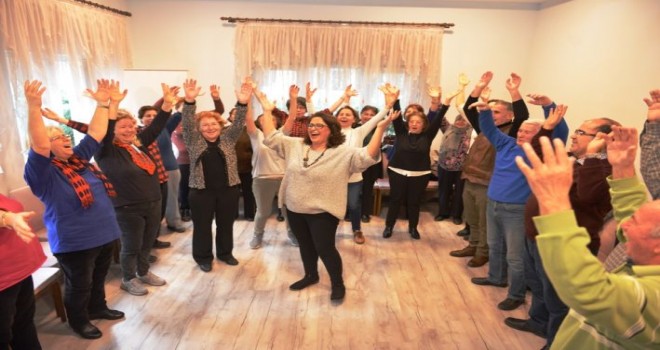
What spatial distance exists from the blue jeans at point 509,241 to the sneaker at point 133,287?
8.34 ft

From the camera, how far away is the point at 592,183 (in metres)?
1.74

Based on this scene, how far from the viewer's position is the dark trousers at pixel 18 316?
1632mm

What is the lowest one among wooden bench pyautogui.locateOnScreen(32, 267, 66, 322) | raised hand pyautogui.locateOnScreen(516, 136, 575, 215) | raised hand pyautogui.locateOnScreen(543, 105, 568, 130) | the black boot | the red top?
the black boot

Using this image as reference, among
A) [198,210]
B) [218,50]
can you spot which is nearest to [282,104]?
[218,50]

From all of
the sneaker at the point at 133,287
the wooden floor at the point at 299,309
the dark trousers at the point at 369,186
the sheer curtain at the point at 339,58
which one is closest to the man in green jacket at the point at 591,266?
the wooden floor at the point at 299,309

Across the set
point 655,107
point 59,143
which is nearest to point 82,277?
point 59,143

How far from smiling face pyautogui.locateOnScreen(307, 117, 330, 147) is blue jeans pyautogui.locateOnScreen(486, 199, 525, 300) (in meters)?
1.24

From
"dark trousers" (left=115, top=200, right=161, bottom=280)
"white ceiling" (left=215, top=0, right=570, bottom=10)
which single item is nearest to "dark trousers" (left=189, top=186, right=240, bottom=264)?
"dark trousers" (left=115, top=200, right=161, bottom=280)

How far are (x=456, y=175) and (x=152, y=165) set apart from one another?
3.21 metres

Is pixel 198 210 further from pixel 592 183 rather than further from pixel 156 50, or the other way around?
pixel 156 50

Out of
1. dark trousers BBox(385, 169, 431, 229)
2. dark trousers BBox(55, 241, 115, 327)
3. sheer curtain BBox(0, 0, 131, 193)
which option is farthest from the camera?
dark trousers BBox(385, 169, 431, 229)

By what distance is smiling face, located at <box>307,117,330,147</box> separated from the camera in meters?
2.38

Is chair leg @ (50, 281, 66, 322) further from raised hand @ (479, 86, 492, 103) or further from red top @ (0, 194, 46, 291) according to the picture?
raised hand @ (479, 86, 492, 103)

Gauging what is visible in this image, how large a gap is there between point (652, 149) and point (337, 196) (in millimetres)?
Result: 1670
